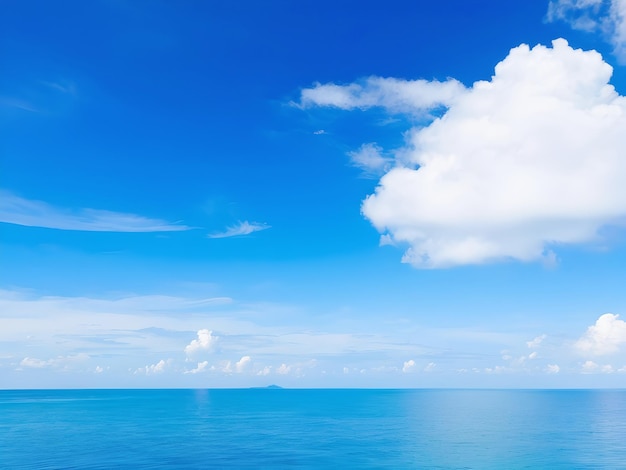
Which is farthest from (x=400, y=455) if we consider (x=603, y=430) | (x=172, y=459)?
(x=603, y=430)

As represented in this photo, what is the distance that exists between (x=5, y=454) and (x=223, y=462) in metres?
30.7

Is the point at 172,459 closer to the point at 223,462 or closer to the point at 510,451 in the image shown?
the point at 223,462

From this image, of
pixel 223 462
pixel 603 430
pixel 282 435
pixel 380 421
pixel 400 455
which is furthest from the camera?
pixel 380 421

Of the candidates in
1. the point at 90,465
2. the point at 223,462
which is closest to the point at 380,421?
the point at 223,462

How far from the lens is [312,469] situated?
57.3 metres

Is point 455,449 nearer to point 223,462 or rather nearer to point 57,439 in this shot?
point 223,462

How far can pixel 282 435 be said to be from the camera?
89.2 meters

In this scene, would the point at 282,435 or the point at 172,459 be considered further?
the point at 282,435

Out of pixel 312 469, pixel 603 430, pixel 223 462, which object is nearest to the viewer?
pixel 312 469

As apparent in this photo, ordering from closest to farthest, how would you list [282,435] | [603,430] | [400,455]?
[400,455] → [282,435] → [603,430]

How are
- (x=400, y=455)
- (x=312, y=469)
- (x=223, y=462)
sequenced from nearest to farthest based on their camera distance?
(x=312, y=469)
(x=223, y=462)
(x=400, y=455)

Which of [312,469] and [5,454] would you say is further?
[5,454]

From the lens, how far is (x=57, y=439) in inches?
3243

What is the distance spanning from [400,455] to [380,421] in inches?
2144
